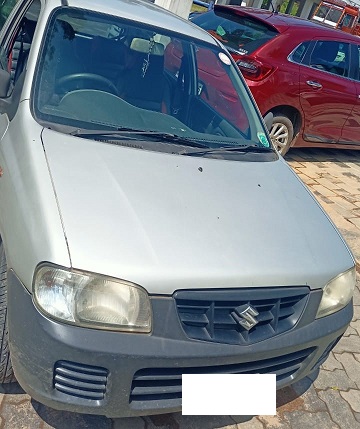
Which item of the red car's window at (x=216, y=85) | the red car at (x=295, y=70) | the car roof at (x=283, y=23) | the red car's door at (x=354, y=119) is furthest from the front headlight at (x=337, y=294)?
the red car's door at (x=354, y=119)

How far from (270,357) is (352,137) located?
533 centimetres

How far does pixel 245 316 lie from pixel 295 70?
4211 mm

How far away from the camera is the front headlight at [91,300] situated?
150 cm

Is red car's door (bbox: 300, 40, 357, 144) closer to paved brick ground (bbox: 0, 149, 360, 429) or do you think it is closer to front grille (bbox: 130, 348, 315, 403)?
paved brick ground (bbox: 0, 149, 360, 429)

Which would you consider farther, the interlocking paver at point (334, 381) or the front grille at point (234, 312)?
the interlocking paver at point (334, 381)

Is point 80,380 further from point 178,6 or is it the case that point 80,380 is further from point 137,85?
point 178,6

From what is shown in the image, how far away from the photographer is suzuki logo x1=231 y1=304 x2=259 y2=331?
1662mm

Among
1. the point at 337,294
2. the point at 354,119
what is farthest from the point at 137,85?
the point at 354,119

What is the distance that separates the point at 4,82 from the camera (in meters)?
2.16

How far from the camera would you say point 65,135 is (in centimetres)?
201

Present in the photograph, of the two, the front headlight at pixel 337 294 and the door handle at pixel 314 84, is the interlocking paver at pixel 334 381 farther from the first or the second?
the door handle at pixel 314 84

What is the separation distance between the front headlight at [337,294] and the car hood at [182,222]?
0.05m

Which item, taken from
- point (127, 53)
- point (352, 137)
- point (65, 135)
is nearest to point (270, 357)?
point (65, 135)

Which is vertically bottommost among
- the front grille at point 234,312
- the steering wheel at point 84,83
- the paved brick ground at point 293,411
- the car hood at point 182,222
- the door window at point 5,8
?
the paved brick ground at point 293,411
